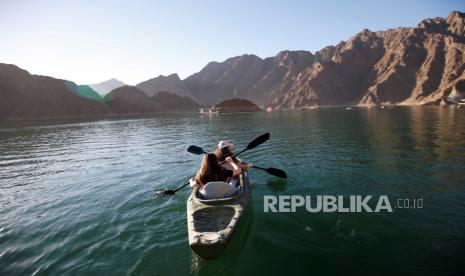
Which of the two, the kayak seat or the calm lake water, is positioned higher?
the kayak seat

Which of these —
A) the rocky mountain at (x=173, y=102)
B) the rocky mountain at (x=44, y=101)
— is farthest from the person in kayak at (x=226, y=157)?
the rocky mountain at (x=173, y=102)

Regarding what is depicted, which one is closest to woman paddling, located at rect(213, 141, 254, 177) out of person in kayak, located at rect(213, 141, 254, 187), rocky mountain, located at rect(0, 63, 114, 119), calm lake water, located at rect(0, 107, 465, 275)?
person in kayak, located at rect(213, 141, 254, 187)

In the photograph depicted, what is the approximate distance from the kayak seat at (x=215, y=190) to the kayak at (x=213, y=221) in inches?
9.4

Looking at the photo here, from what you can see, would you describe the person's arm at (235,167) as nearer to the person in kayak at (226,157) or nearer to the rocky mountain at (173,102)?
the person in kayak at (226,157)

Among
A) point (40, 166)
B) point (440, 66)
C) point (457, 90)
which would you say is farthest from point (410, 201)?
point (440, 66)

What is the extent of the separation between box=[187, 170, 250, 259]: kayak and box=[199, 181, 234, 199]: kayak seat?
9.4 inches

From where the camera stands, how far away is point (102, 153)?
2477 cm

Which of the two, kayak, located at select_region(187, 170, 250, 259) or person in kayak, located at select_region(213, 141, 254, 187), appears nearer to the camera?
kayak, located at select_region(187, 170, 250, 259)

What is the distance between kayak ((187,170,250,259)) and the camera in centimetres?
655

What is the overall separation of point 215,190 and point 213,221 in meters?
1.36

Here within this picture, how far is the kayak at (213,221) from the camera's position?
6.55 meters

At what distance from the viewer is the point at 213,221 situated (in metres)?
7.83

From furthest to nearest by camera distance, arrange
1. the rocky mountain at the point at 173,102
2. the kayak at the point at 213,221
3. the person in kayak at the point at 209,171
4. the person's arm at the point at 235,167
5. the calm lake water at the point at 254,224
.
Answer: the rocky mountain at the point at 173,102, the person's arm at the point at 235,167, the person in kayak at the point at 209,171, the calm lake water at the point at 254,224, the kayak at the point at 213,221

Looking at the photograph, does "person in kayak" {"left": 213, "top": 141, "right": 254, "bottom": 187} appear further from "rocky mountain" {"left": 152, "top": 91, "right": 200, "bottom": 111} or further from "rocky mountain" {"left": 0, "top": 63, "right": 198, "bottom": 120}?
"rocky mountain" {"left": 152, "top": 91, "right": 200, "bottom": 111}
